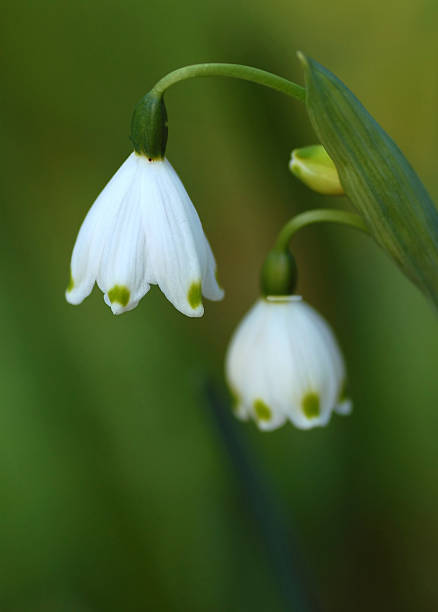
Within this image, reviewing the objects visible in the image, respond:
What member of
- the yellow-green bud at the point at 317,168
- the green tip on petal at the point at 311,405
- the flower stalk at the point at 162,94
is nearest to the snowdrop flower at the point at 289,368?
the green tip on petal at the point at 311,405

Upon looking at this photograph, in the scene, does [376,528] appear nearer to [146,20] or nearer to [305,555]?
[305,555]

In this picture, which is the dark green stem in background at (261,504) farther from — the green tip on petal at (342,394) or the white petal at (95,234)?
the white petal at (95,234)

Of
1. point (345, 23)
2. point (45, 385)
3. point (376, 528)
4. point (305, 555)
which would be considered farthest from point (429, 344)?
point (345, 23)

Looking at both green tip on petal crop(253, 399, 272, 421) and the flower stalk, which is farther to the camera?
green tip on petal crop(253, 399, 272, 421)

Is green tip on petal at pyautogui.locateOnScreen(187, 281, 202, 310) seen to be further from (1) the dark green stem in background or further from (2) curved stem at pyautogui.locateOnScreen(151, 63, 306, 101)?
(1) the dark green stem in background

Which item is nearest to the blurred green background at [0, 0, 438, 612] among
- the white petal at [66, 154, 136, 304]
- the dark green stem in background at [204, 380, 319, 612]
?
the dark green stem in background at [204, 380, 319, 612]
